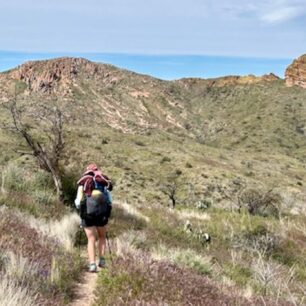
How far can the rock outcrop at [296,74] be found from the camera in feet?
492

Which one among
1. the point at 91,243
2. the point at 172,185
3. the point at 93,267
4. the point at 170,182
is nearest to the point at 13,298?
the point at 93,267

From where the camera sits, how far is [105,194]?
828 cm

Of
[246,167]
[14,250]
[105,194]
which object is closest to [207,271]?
[105,194]

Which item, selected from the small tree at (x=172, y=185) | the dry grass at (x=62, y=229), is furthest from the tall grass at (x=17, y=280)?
the small tree at (x=172, y=185)

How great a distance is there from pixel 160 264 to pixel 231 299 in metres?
1.01

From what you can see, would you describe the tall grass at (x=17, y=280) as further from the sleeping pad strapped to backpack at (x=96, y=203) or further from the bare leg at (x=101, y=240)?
the bare leg at (x=101, y=240)

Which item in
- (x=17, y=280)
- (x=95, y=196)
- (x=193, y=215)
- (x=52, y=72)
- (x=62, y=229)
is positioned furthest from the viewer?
(x=52, y=72)

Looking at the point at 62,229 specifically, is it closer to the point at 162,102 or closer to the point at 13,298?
the point at 13,298

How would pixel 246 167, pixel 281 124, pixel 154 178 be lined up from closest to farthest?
1. pixel 154 178
2. pixel 246 167
3. pixel 281 124

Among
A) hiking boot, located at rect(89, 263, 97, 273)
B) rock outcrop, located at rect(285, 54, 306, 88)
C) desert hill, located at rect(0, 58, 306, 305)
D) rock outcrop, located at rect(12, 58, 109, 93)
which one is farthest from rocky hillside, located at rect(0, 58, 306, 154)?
hiking boot, located at rect(89, 263, 97, 273)

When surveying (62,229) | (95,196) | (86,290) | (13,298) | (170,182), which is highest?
(95,196)

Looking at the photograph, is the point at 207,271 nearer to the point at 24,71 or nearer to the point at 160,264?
the point at 160,264

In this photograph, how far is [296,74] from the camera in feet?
509

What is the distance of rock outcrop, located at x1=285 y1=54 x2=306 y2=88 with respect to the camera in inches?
5906
